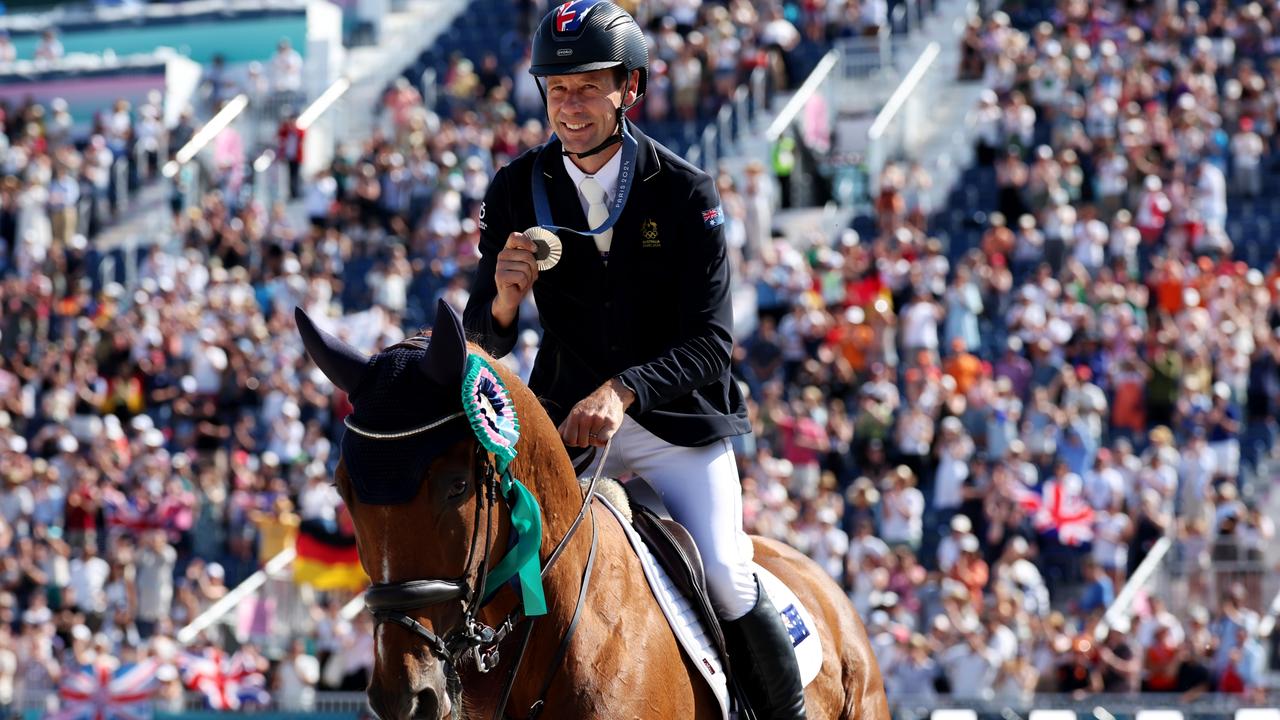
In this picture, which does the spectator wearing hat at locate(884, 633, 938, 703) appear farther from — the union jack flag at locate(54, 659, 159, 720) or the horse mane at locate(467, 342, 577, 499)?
the horse mane at locate(467, 342, 577, 499)

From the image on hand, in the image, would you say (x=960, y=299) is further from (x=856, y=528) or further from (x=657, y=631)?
(x=657, y=631)

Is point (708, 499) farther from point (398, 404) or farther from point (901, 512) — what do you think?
point (901, 512)

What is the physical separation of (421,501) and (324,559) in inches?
569

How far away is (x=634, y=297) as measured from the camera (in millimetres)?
5656

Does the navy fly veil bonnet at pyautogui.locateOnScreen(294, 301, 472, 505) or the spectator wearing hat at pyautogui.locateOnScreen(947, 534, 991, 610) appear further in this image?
the spectator wearing hat at pyautogui.locateOnScreen(947, 534, 991, 610)

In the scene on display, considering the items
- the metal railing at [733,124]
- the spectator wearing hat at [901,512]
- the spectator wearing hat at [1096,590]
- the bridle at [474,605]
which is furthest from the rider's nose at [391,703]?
the metal railing at [733,124]

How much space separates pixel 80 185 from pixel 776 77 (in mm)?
9742

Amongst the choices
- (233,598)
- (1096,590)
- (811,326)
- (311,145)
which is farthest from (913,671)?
(311,145)

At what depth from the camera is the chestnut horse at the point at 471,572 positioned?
14.9 ft

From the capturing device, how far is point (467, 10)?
99.5ft

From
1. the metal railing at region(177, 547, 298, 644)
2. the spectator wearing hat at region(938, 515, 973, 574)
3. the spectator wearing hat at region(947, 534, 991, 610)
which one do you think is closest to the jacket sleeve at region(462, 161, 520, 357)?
the spectator wearing hat at region(947, 534, 991, 610)

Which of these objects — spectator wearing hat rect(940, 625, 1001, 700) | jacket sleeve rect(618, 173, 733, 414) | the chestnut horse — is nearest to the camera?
the chestnut horse

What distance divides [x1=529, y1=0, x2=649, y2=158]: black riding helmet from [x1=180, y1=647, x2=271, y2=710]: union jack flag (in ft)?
41.6

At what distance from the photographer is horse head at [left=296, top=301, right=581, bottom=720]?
4.51 meters
